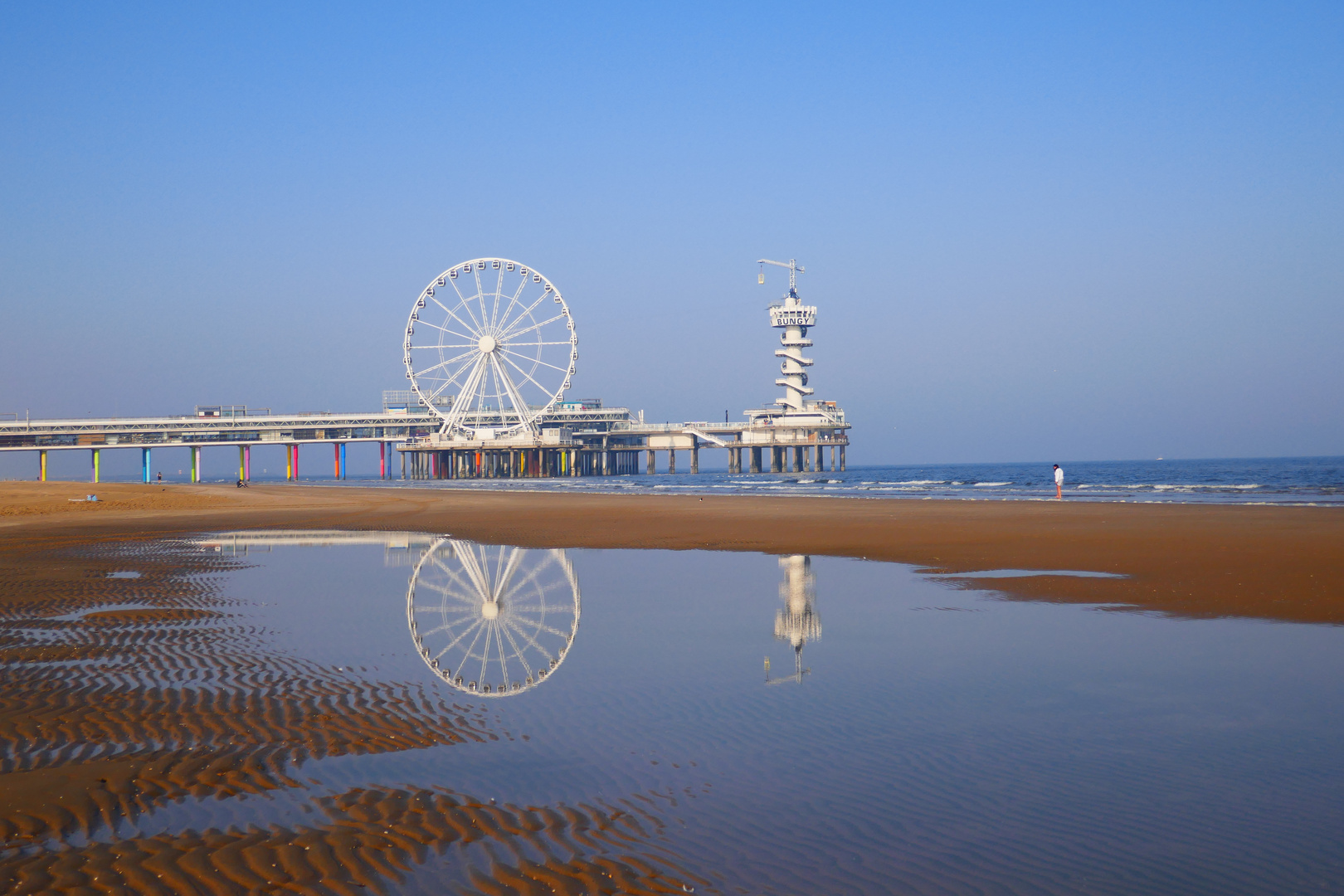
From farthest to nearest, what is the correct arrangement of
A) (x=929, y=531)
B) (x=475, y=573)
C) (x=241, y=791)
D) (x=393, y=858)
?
1. (x=929, y=531)
2. (x=475, y=573)
3. (x=241, y=791)
4. (x=393, y=858)

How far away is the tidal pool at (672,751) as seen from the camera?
12.8 ft

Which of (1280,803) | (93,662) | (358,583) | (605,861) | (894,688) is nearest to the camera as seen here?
(605,861)

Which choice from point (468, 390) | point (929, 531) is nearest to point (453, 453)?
point (468, 390)

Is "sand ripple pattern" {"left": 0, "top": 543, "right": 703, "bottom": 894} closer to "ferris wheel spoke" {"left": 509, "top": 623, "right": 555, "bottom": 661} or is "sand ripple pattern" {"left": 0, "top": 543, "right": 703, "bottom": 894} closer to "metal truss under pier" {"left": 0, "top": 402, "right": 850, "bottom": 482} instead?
"ferris wheel spoke" {"left": 509, "top": 623, "right": 555, "bottom": 661}

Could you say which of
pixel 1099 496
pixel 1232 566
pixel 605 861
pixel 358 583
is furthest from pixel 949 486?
pixel 605 861

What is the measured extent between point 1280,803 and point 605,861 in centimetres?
303

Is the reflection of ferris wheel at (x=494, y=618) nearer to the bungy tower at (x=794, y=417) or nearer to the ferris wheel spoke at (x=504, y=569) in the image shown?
the ferris wheel spoke at (x=504, y=569)

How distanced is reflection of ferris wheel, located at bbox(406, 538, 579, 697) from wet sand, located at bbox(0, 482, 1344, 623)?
14.5 feet

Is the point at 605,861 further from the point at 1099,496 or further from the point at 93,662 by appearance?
the point at 1099,496

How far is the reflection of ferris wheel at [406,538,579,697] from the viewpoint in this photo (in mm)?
7680

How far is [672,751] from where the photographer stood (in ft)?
18.0

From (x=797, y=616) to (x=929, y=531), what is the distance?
1121 centimetres

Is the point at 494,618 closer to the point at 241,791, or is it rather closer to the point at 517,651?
the point at 517,651

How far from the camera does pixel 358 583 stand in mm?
13195
